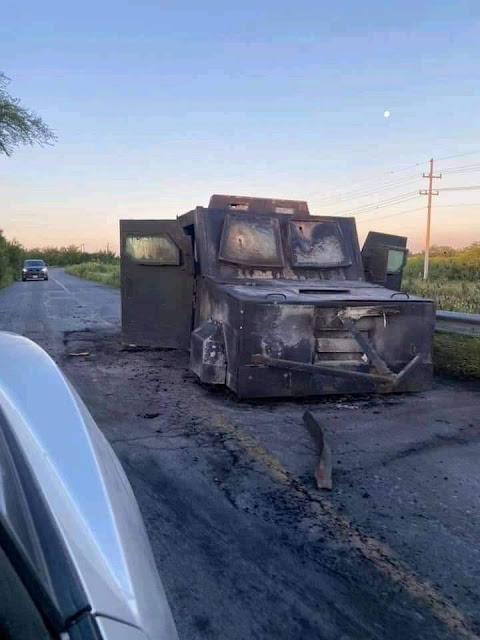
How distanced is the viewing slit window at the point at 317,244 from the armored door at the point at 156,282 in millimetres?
1374

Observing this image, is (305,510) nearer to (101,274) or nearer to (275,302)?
(275,302)

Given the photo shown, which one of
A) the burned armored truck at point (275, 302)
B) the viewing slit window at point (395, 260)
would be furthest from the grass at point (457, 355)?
the viewing slit window at point (395, 260)

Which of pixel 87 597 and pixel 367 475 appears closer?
pixel 87 597

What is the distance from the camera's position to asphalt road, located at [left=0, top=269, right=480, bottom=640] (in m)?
2.46

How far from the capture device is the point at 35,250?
5153 inches

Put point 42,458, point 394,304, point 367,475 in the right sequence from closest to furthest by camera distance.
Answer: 1. point 42,458
2. point 367,475
3. point 394,304

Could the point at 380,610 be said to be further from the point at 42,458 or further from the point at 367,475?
the point at 42,458

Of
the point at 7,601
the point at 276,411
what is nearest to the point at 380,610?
the point at 7,601

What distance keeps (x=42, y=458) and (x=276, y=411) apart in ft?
13.9

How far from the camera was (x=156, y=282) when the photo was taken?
7.98 m

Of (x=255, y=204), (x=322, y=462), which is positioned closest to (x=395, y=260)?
(x=255, y=204)

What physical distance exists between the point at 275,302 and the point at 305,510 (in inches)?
100

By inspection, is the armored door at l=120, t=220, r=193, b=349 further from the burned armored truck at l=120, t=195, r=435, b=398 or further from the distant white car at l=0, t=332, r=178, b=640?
the distant white car at l=0, t=332, r=178, b=640

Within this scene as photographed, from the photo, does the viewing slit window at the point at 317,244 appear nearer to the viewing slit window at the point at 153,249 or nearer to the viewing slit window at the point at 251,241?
the viewing slit window at the point at 251,241
